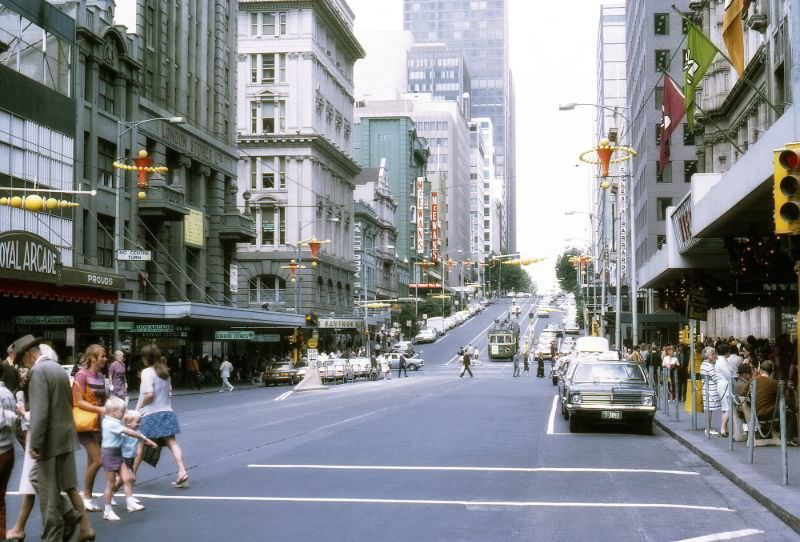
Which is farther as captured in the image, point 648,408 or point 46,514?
point 648,408

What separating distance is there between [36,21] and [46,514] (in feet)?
118

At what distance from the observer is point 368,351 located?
82.2 m

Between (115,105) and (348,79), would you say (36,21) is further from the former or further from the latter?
(348,79)

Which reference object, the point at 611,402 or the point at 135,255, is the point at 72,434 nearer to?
the point at 611,402

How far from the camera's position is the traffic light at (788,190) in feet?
35.0

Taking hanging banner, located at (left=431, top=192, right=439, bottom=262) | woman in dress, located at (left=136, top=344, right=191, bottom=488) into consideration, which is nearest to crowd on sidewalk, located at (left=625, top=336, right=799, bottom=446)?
woman in dress, located at (left=136, top=344, right=191, bottom=488)

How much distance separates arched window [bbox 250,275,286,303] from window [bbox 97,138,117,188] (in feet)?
117

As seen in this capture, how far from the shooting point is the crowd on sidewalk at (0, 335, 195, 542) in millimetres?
8930

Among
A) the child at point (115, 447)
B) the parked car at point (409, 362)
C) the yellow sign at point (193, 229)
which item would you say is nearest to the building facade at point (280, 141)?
the parked car at point (409, 362)

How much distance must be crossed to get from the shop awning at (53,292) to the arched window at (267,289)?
43.7 m

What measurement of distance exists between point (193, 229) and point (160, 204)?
26.9ft

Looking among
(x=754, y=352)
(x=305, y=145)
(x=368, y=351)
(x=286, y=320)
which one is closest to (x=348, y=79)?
(x=305, y=145)

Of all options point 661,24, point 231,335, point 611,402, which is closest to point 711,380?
point 611,402

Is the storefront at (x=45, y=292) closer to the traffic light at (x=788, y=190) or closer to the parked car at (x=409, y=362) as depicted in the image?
the traffic light at (x=788, y=190)
